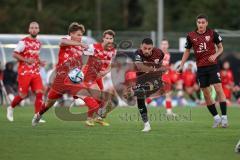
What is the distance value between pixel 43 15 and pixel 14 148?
48.9m

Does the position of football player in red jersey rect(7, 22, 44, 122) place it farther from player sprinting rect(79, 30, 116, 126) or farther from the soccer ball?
the soccer ball

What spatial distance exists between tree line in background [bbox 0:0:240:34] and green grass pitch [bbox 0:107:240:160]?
141ft

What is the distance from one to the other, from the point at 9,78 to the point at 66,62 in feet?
46.5

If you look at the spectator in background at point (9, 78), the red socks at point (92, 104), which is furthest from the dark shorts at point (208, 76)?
the spectator in background at point (9, 78)

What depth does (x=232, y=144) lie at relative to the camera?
12.3 meters

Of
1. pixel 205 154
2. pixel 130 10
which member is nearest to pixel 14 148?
pixel 205 154

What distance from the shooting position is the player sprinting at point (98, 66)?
640 inches

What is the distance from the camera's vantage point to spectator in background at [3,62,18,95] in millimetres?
29469

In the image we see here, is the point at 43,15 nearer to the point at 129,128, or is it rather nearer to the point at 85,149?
the point at 129,128

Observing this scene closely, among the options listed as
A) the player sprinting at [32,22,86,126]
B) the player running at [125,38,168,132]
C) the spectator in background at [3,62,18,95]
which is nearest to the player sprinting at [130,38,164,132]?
the player running at [125,38,168,132]

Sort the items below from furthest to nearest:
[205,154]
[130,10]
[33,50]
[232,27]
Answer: [130,10] < [232,27] < [33,50] < [205,154]

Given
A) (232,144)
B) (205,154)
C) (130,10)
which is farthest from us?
(130,10)

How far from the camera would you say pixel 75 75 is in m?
15.6

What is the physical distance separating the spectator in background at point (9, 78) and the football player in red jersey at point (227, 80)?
27.5ft
